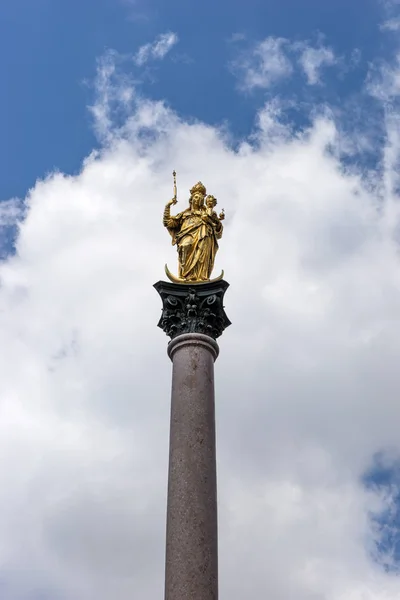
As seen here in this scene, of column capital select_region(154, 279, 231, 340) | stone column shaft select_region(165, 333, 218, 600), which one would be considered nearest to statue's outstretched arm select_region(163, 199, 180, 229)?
column capital select_region(154, 279, 231, 340)

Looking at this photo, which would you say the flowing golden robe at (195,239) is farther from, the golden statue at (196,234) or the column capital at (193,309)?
the column capital at (193,309)

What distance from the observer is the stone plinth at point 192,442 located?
17.8 m

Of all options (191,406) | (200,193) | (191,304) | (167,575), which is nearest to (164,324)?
(191,304)

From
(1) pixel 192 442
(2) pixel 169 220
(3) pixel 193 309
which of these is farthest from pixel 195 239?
(1) pixel 192 442

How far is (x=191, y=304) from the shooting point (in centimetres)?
2267

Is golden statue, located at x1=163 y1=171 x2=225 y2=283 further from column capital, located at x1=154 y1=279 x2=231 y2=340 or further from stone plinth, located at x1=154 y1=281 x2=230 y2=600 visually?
stone plinth, located at x1=154 y1=281 x2=230 y2=600

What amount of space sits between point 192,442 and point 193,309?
4126 mm

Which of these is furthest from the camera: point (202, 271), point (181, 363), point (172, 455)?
point (202, 271)

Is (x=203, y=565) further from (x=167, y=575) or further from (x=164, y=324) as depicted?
(x=164, y=324)

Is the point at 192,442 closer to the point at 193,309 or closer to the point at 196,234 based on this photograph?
the point at 193,309

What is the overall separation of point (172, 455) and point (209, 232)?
7.66m

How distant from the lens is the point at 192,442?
64.4 ft

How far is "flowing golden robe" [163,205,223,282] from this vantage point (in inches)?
945

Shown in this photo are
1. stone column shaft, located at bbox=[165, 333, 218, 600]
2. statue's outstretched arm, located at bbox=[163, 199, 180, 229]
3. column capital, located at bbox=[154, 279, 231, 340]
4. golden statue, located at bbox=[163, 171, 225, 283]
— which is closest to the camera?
stone column shaft, located at bbox=[165, 333, 218, 600]
